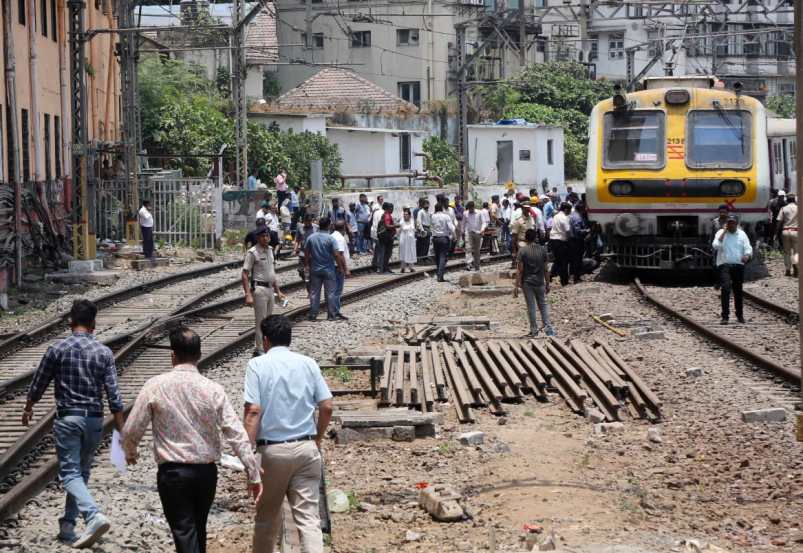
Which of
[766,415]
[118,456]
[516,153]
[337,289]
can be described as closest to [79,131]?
[337,289]

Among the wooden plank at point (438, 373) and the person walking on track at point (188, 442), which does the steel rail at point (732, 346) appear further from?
the person walking on track at point (188, 442)

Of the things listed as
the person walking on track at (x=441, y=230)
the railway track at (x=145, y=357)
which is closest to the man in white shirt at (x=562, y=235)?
the person walking on track at (x=441, y=230)

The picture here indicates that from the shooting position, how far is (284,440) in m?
7.43

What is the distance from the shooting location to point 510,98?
62.4m

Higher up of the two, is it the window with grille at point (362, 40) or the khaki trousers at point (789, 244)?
the window with grille at point (362, 40)

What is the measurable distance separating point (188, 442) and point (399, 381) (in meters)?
6.34

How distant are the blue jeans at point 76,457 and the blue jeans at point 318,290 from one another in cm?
1090

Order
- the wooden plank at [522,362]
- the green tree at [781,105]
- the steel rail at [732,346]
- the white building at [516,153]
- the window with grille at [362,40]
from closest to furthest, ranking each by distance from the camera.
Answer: the wooden plank at [522,362], the steel rail at [732,346], the white building at [516,153], the window with grille at [362,40], the green tree at [781,105]

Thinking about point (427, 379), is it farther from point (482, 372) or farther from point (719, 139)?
point (719, 139)

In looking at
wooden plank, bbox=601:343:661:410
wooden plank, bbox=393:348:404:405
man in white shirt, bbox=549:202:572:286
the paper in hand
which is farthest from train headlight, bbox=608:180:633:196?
the paper in hand

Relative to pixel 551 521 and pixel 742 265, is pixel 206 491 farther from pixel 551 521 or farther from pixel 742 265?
pixel 742 265

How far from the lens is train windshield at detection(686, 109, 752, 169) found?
2333 cm

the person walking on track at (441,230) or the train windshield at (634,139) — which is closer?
the train windshield at (634,139)

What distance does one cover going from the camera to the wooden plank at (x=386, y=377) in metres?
12.9
